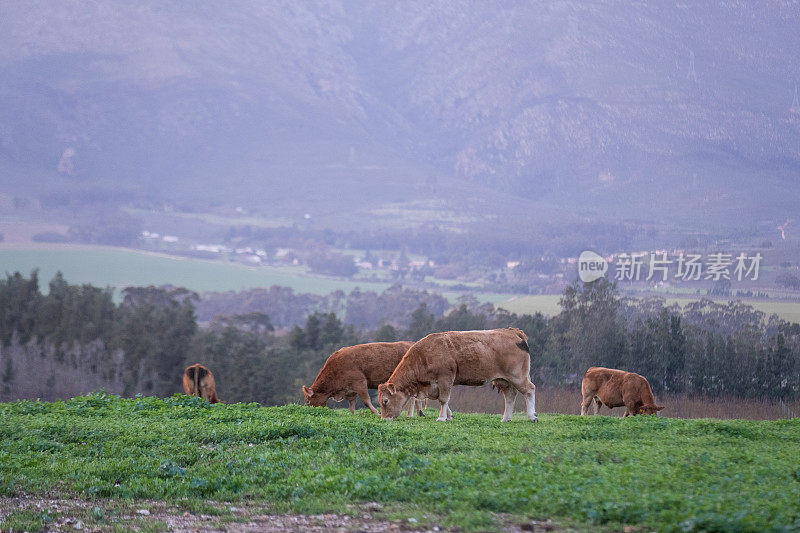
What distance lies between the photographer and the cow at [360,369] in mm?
21344

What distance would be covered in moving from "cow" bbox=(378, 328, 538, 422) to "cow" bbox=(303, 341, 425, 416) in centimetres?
297

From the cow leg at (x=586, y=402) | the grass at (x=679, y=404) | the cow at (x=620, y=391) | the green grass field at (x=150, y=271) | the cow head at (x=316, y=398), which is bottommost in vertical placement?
the grass at (x=679, y=404)

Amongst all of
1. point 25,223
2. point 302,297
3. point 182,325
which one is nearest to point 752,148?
point 302,297

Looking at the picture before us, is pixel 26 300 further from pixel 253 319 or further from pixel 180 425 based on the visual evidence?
pixel 180 425

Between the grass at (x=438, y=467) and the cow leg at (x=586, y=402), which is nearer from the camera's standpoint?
Result: the grass at (x=438, y=467)

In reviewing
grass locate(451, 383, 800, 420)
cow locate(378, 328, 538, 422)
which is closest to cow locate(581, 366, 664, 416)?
cow locate(378, 328, 538, 422)

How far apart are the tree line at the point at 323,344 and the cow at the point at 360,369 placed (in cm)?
2243

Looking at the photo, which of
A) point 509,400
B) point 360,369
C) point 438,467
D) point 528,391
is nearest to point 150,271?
point 360,369

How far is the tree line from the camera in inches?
1624

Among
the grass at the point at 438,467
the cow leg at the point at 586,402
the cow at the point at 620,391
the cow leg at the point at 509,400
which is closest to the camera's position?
the grass at the point at 438,467

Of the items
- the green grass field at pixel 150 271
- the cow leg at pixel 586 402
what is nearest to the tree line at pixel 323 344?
the cow leg at pixel 586 402

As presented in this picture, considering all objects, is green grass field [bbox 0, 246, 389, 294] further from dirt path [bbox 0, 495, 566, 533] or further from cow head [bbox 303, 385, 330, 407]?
dirt path [bbox 0, 495, 566, 533]

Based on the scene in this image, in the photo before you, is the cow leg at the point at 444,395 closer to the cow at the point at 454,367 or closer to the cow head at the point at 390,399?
the cow at the point at 454,367

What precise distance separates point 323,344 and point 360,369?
45.6 m
